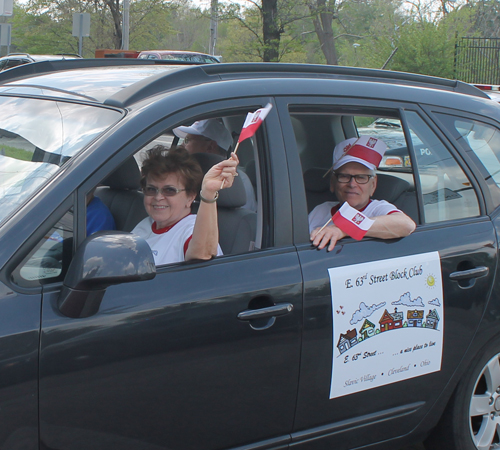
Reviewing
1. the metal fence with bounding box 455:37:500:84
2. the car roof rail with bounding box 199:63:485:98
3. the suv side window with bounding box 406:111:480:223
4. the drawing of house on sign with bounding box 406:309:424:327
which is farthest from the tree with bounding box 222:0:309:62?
the drawing of house on sign with bounding box 406:309:424:327

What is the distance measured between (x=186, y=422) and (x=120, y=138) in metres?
0.93

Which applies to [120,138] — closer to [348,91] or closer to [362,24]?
[348,91]

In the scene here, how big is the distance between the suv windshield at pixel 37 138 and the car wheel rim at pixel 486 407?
6.55 ft

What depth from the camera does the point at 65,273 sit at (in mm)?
1969

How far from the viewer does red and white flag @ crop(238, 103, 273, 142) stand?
2172mm

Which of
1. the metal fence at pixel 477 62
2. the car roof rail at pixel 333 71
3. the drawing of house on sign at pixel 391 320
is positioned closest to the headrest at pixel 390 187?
the car roof rail at pixel 333 71

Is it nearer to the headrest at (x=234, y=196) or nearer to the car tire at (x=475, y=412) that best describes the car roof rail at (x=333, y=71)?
the headrest at (x=234, y=196)

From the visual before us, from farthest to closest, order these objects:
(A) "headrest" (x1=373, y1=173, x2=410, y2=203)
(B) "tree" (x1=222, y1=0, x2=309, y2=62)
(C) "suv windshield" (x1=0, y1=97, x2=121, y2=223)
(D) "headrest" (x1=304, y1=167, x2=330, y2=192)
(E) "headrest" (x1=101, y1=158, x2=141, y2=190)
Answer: (B) "tree" (x1=222, y1=0, x2=309, y2=62)
(D) "headrest" (x1=304, y1=167, x2=330, y2=192)
(A) "headrest" (x1=373, y1=173, x2=410, y2=203)
(E) "headrest" (x1=101, y1=158, x2=141, y2=190)
(C) "suv windshield" (x1=0, y1=97, x2=121, y2=223)

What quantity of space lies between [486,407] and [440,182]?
3.43ft

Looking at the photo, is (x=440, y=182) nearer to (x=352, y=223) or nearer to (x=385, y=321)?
(x=352, y=223)

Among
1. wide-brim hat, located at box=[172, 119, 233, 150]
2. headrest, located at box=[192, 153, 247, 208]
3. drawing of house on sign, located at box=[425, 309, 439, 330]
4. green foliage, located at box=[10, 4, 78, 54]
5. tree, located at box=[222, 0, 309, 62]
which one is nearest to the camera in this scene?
drawing of house on sign, located at box=[425, 309, 439, 330]

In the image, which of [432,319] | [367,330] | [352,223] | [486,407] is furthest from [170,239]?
[486,407]

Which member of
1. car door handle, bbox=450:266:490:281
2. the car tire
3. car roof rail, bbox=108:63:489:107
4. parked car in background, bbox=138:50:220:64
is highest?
parked car in background, bbox=138:50:220:64

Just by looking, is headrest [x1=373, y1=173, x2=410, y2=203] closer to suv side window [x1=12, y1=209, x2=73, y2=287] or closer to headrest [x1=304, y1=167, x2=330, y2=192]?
headrest [x1=304, y1=167, x2=330, y2=192]
